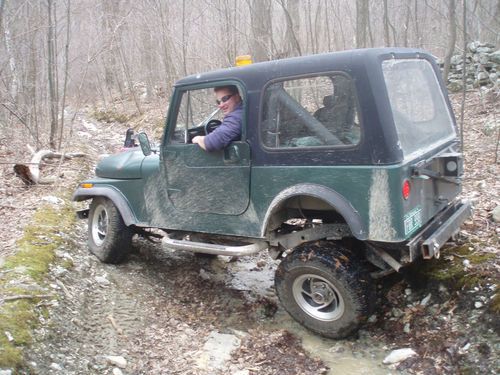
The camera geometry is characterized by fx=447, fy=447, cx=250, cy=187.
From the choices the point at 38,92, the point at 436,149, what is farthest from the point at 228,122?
the point at 38,92

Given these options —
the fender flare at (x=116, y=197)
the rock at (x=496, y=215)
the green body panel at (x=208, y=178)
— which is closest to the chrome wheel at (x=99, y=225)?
A: the fender flare at (x=116, y=197)

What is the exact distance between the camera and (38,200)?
6.63 m

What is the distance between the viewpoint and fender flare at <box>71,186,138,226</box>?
4688 mm

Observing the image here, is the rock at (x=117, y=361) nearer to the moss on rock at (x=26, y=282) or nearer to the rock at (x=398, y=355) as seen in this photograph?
the moss on rock at (x=26, y=282)

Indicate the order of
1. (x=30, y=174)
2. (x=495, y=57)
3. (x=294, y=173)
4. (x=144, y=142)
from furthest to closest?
(x=495, y=57) < (x=30, y=174) < (x=144, y=142) < (x=294, y=173)

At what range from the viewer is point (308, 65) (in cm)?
333

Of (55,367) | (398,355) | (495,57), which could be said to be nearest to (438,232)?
(398,355)

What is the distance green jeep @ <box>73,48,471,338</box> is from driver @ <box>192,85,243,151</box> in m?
0.07

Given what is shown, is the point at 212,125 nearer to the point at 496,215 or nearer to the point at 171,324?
the point at 171,324

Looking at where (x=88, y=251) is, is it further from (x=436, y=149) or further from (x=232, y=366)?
(x=436, y=149)

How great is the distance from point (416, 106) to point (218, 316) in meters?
2.57

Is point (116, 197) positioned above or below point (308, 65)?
below

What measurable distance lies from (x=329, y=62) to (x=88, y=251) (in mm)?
3640

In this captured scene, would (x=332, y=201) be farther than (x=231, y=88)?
No
